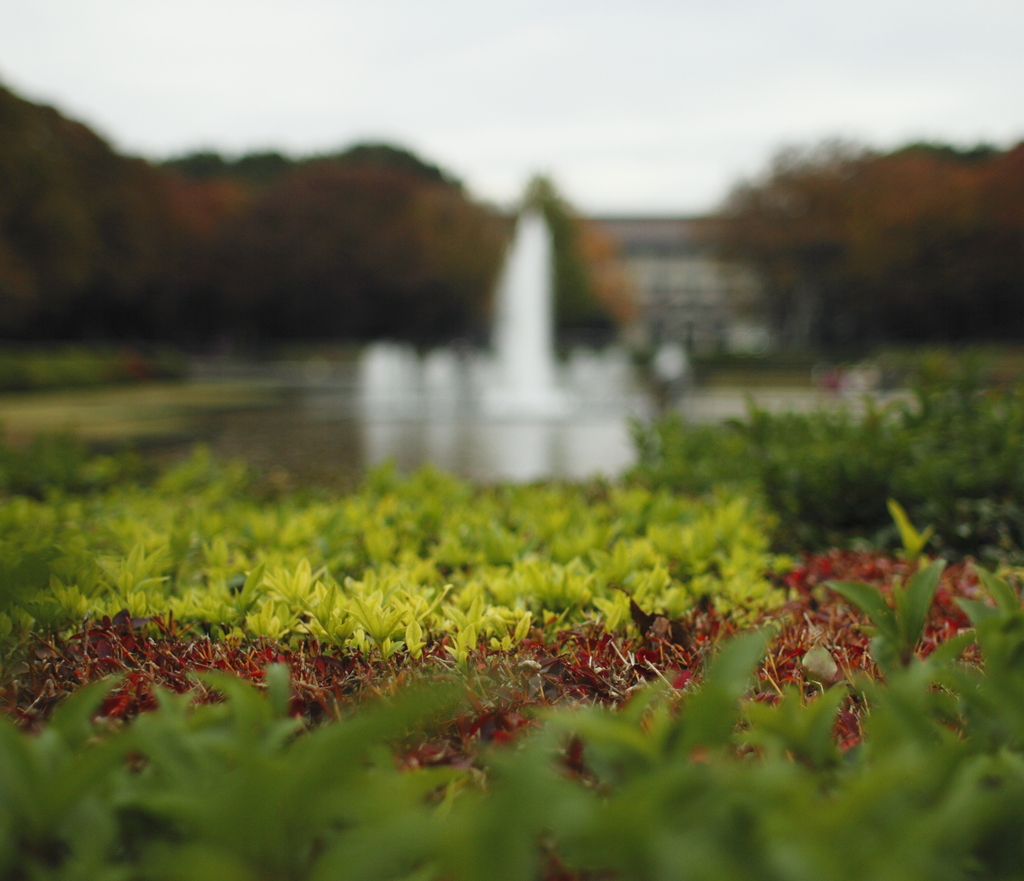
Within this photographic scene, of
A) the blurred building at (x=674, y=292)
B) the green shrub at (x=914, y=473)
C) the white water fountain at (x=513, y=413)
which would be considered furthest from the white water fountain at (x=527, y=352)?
the blurred building at (x=674, y=292)

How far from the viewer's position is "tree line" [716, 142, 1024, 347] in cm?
3994

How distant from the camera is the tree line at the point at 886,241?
3994cm

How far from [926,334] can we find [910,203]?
1237cm

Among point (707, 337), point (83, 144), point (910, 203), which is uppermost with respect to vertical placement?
point (83, 144)

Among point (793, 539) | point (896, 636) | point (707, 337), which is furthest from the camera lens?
point (707, 337)

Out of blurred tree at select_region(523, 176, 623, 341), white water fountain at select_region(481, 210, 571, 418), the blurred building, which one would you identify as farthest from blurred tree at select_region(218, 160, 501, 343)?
the blurred building

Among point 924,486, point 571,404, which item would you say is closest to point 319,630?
point 924,486

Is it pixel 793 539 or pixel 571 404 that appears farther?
pixel 571 404

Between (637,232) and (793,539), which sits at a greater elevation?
(637,232)

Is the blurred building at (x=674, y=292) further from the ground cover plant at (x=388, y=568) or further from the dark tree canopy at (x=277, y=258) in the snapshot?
the ground cover plant at (x=388, y=568)

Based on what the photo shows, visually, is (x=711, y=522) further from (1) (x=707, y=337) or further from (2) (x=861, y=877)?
(1) (x=707, y=337)

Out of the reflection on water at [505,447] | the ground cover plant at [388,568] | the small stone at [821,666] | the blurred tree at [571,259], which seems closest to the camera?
the small stone at [821,666]

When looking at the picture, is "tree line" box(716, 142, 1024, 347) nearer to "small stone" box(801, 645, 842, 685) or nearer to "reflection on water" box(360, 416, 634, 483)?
"reflection on water" box(360, 416, 634, 483)

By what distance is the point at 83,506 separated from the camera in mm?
4715
